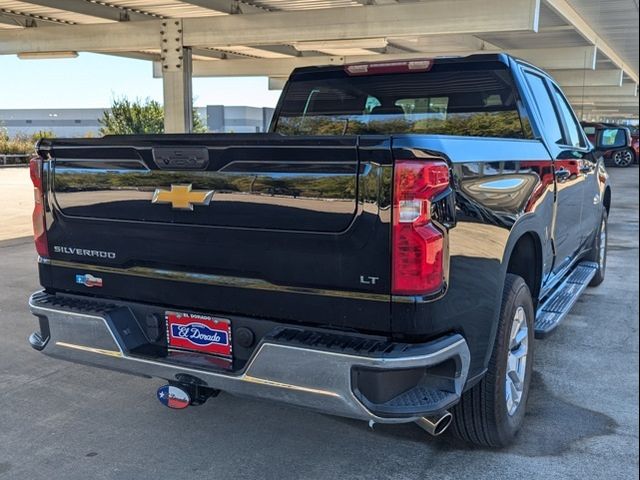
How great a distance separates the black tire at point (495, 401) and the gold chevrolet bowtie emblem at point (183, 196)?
1533mm

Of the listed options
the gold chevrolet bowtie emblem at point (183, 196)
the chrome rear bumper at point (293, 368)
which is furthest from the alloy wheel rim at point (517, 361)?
the gold chevrolet bowtie emblem at point (183, 196)

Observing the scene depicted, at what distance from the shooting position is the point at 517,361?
11.5ft

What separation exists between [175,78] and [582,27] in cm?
1107

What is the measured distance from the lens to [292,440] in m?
3.50

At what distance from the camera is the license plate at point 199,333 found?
2914 millimetres

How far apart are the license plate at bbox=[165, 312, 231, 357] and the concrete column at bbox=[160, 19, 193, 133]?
43.3 feet

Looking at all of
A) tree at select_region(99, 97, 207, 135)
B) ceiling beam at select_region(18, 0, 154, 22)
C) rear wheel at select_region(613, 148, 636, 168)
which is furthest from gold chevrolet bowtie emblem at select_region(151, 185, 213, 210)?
tree at select_region(99, 97, 207, 135)

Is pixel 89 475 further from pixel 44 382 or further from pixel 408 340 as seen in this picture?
pixel 408 340

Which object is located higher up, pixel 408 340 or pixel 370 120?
pixel 370 120

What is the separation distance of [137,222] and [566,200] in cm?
302

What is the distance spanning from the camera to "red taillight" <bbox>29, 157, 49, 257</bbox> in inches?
129

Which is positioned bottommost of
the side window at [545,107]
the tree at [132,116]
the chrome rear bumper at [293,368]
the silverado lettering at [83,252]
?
the chrome rear bumper at [293,368]

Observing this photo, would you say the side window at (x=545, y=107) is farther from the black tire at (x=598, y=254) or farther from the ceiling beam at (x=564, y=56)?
the ceiling beam at (x=564, y=56)

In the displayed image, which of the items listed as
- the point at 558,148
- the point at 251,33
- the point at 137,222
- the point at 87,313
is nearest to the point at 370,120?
the point at 558,148
